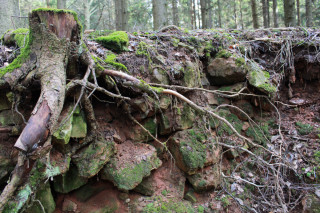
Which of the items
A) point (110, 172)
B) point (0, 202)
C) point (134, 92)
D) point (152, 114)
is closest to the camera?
point (0, 202)

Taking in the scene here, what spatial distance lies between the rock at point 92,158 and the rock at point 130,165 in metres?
0.15

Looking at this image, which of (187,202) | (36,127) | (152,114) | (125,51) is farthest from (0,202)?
(125,51)

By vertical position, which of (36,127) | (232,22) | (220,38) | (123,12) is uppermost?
(232,22)

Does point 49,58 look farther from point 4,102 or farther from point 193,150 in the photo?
point 193,150

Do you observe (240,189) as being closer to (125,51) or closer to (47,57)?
(125,51)

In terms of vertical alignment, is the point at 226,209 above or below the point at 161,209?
below

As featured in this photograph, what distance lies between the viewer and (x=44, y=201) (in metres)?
2.49

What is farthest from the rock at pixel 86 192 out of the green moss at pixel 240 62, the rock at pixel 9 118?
the green moss at pixel 240 62

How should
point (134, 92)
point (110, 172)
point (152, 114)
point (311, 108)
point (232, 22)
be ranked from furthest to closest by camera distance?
1. point (232, 22)
2. point (311, 108)
3. point (152, 114)
4. point (134, 92)
5. point (110, 172)

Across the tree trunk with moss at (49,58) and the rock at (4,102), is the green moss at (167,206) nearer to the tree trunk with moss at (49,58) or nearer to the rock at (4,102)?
the tree trunk with moss at (49,58)

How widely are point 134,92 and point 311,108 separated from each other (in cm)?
437

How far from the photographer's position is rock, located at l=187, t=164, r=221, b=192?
132 inches

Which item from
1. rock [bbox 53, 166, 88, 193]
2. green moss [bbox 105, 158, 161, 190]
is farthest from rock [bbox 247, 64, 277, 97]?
rock [bbox 53, 166, 88, 193]

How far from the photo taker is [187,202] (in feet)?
10.5
